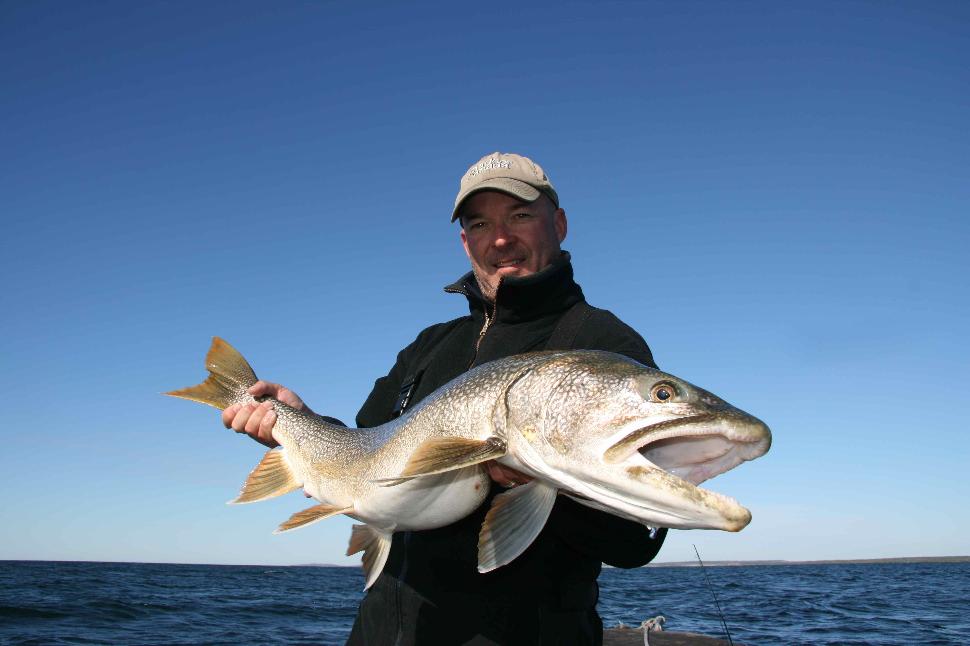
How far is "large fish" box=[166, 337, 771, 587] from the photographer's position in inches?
92.8

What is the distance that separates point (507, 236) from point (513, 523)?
6.06 ft

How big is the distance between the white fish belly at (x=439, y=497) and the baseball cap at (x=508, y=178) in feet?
5.36

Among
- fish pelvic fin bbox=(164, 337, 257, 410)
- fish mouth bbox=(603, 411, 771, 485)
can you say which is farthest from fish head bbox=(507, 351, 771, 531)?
fish pelvic fin bbox=(164, 337, 257, 410)

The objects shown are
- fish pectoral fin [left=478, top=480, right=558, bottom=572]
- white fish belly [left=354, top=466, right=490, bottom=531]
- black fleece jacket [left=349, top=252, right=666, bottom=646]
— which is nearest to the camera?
fish pectoral fin [left=478, top=480, right=558, bottom=572]

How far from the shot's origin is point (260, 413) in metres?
4.34

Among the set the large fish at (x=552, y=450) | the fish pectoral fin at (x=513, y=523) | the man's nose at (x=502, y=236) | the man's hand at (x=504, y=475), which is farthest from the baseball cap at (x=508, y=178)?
the fish pectoral fin at (x=513, y=523)

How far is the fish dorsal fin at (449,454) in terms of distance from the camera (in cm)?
263

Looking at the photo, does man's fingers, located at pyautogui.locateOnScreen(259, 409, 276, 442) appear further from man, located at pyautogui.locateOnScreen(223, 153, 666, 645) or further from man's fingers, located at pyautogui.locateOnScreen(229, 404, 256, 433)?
man's fingers, located at pyautogui.locateOnScreen(229, 404, 256, 433)

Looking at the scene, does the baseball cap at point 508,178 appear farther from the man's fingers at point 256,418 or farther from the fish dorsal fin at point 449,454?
the man's fingers at point 256,418

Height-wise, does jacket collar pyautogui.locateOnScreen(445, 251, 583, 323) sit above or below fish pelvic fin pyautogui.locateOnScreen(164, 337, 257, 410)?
above

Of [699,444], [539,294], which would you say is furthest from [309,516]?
[699,444]

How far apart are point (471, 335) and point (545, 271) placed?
676mm

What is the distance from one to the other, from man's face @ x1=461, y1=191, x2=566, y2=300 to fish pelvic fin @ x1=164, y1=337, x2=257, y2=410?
1835 millimetres

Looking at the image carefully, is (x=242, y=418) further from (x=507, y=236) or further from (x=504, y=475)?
(x=504, y=475)
